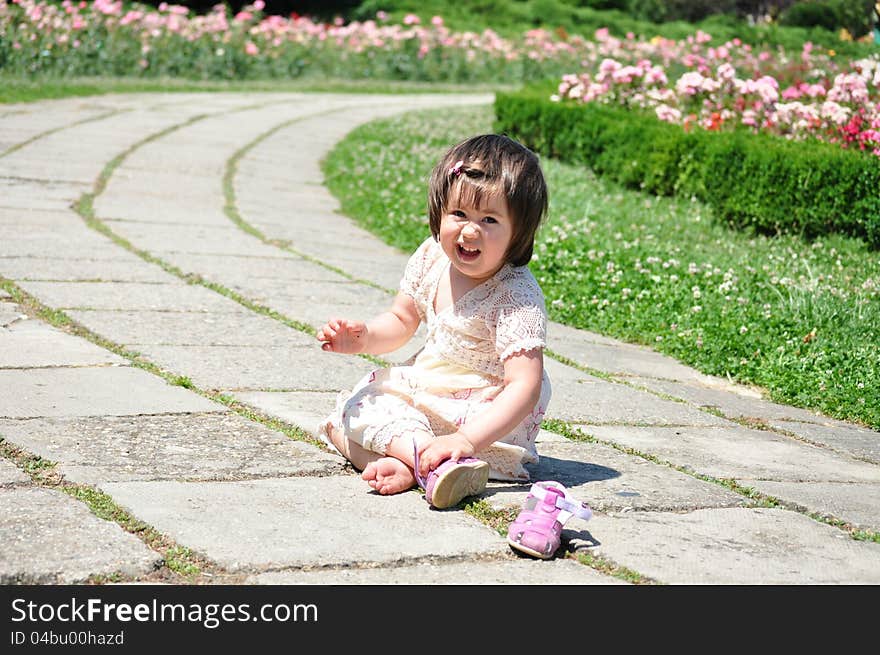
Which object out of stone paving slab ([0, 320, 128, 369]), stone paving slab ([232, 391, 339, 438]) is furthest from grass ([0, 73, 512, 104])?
stone paving slab ([232, 391, 339, 438])

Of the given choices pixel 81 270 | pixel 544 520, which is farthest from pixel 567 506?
pixel 81 270

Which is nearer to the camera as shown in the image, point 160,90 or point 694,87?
point 694,87

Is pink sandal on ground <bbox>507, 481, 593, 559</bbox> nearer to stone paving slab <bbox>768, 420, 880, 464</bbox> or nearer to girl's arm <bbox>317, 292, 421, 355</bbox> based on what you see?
girl's arm <bbox>317, 292, 421, 355</bbox>

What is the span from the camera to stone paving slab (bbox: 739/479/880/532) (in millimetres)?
3045

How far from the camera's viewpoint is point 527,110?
11344 mm

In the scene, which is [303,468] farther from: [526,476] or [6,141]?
[6,141]

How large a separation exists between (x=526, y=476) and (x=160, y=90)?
11.6 meters

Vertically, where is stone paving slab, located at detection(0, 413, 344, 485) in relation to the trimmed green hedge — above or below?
below

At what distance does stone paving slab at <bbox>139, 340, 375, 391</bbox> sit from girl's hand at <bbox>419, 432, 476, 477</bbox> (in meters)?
1.04

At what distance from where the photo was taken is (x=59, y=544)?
2.37 m

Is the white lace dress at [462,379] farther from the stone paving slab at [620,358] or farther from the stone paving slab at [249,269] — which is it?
the stone paving slab at [249,269]

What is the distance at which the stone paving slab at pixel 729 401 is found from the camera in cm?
429

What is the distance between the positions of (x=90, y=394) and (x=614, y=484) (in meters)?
1.50
